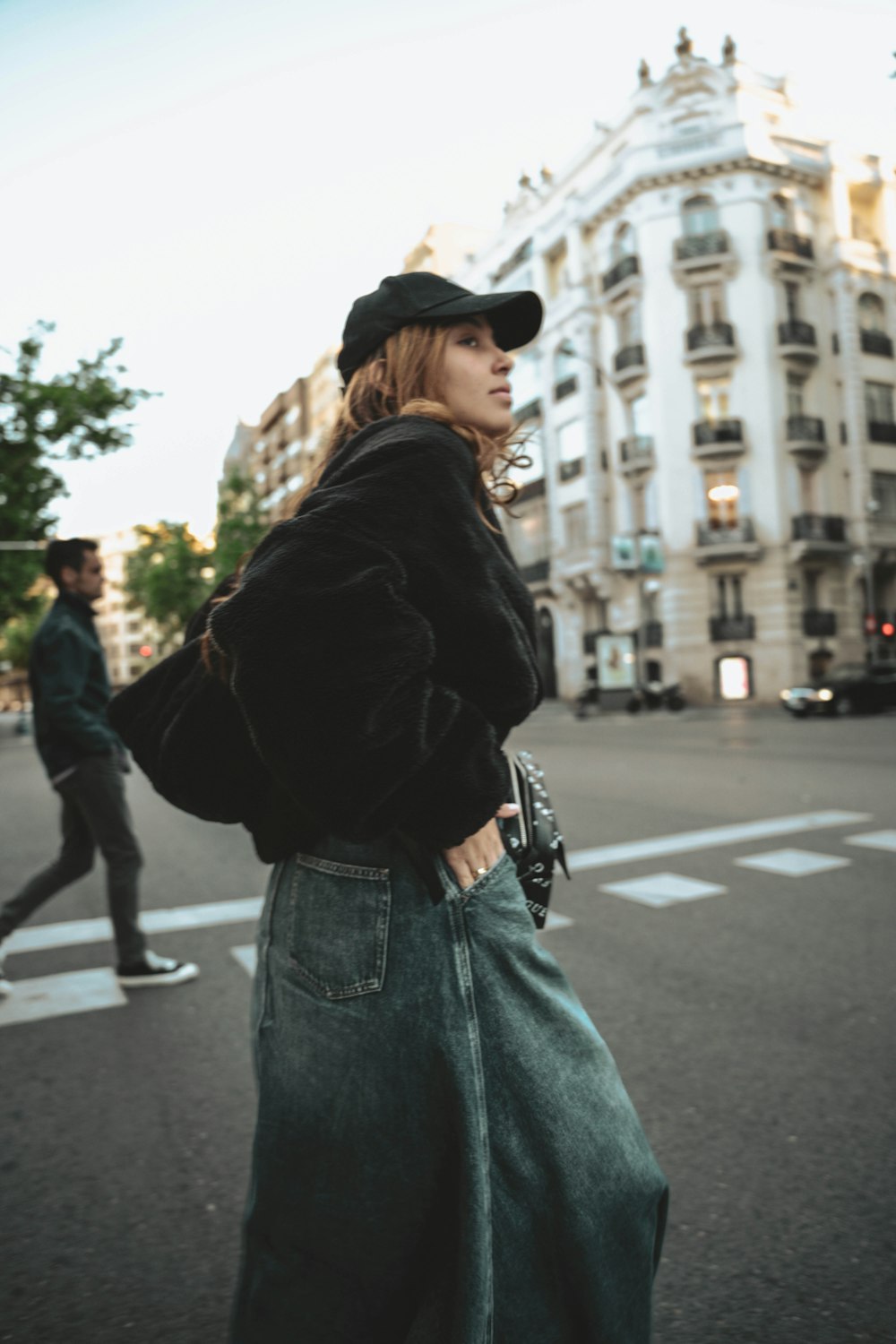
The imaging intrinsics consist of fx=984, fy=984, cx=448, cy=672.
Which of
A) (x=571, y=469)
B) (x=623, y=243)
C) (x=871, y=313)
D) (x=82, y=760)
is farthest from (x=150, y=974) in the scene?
(x=871, y=313)

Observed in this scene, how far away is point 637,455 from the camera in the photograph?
3616 cm

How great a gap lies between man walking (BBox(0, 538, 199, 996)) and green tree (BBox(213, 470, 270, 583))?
54.0 meters

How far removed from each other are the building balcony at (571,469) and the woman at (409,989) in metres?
38.6

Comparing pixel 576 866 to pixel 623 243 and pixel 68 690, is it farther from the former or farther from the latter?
pixel 623 243

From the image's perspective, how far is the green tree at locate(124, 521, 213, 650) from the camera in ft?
241

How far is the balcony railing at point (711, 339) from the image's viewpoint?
113 ft

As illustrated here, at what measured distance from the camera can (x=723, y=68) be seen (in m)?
34.7

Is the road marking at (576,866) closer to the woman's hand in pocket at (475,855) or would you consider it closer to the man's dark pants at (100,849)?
the man's dark pants at (100,849)

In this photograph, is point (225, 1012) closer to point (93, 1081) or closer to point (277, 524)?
point (93, 1081)

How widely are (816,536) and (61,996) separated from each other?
33.9m

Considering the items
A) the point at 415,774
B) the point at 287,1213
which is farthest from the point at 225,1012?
the point at 415,774

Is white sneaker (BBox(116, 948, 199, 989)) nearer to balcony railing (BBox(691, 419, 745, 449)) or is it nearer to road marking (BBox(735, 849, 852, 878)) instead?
road marking (BBox(735, 849, 852, 878))

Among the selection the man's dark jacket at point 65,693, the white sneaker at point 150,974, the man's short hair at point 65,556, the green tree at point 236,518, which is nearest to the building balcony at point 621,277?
the green tree at point 236,518

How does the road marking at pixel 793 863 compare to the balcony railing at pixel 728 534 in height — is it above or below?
below
